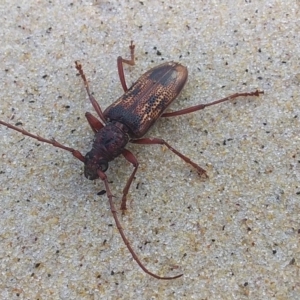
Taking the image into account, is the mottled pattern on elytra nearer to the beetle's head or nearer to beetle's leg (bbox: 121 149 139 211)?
beetle's leg (bbox: 121 149 139 211)

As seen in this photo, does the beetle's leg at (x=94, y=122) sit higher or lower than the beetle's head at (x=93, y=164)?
higher

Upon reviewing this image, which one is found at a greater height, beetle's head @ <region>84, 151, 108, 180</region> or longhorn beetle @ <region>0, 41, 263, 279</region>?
longhorn beetle @ <region>0, 41, 263, 279</region>

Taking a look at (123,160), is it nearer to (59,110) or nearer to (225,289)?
(59,110)

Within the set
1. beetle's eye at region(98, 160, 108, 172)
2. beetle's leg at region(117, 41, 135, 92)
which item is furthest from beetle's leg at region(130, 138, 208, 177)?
beetle's leg at region(117, 41, 135, 92)

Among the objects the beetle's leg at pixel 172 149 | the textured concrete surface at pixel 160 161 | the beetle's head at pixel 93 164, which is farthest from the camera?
the beetle's leg at pixel 172 149

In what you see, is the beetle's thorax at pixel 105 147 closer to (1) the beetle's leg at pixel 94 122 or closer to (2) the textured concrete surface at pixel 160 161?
(1) the beetle's leg at pixel 94 122

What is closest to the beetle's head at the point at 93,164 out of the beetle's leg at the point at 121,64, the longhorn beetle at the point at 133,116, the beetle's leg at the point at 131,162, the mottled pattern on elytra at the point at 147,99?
the longhorn beetle at the point at 133,116

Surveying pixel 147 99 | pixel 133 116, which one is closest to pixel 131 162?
pixel 133 116
